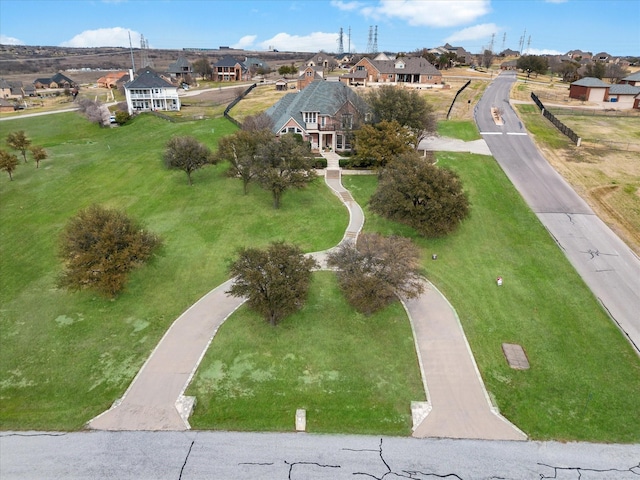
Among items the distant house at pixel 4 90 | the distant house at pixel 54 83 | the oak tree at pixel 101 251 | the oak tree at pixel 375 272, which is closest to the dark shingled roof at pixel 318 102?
the oak tree at pixel 101 251

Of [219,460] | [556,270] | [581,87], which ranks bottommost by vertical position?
[219,460]

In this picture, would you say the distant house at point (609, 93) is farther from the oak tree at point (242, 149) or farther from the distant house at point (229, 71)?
the distant house at point (229, 71)

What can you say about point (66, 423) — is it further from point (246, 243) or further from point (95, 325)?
point (246, 243)

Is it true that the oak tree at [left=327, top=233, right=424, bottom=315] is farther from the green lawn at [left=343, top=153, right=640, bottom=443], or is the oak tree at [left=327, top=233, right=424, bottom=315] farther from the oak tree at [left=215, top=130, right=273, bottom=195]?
the oak tree at [left=215, top=130, right=273, bottom=195]

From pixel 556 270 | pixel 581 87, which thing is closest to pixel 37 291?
pixel 556 270

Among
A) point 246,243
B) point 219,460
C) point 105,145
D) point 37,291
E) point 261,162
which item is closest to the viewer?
point 219,460

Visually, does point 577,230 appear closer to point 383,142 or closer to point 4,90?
point 383,142
